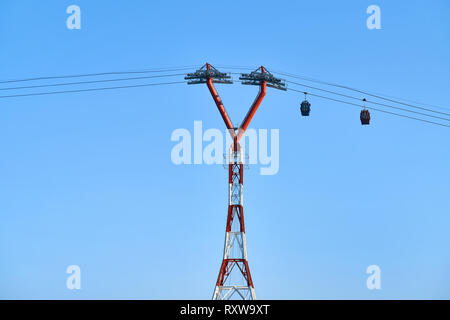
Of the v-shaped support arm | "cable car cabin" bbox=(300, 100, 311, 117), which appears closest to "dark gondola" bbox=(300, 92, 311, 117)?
"cable car cabin" bbox=(300, 100, 311, 117)

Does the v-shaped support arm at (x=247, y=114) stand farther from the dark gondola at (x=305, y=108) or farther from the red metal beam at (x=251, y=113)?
the dark gondola at (x=305, y=108)

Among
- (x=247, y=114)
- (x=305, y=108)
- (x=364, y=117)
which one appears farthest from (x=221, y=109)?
(x=364, y=117)

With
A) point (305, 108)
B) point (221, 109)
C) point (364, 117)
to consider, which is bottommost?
point (364, 117)

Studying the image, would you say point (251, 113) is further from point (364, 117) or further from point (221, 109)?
point (364, 117)

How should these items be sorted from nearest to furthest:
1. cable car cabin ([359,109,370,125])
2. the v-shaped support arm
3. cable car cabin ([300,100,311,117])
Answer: cable car cabin ([359,109,370,125])
cable car cabin ([300,100,311,117])
the v-shaped support arm

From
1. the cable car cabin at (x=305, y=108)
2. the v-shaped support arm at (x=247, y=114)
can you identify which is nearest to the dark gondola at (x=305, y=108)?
the cable car cabin at (x=305, y=108)

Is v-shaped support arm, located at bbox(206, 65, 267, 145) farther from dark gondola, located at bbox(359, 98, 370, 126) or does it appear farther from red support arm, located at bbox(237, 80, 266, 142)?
dark gondola, located at bbox(359, 98, 370, 126)
